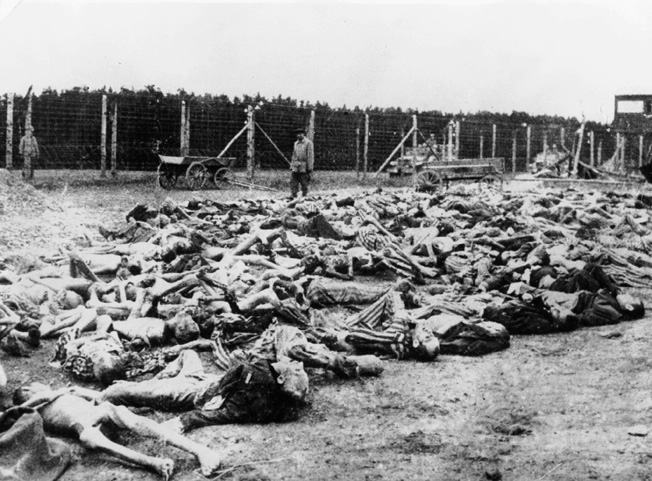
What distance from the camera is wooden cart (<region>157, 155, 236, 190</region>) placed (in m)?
14.9

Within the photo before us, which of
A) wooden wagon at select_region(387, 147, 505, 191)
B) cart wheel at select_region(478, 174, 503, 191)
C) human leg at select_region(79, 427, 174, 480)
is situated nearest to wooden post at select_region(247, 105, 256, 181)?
A: wooden wagon at select_region(387, 147, 505, 191)

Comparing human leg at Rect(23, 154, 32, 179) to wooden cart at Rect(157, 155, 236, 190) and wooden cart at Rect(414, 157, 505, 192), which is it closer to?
wooden cart at Rect(157, 155, 236, 190)

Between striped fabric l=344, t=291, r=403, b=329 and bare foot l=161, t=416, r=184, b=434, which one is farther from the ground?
striped fabric l=344, t=291, r=403, b=329

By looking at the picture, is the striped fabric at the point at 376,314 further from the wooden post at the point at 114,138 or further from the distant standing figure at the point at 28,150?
the wooden post at the point at 114,138

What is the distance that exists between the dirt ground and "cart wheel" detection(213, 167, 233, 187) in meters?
11.2

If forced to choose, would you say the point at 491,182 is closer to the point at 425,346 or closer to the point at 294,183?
the point at 294,183

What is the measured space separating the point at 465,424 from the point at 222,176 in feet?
42.6

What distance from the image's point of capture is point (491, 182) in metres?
16.0

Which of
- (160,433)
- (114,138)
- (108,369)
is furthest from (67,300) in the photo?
(114,138)

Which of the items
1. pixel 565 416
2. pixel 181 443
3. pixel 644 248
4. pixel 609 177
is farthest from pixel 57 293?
pixel 609 177

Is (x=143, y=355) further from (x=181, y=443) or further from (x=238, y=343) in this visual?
(x=181, y=443)

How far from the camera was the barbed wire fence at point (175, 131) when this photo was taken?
16.2 m

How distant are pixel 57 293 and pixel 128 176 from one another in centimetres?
1162

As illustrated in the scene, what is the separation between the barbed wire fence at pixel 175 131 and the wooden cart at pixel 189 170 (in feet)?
5.48
